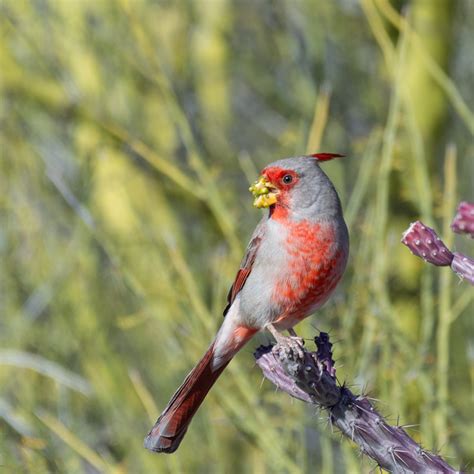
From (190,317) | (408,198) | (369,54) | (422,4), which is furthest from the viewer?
(369,54)

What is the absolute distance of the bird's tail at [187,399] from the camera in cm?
325

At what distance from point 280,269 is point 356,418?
755 mm

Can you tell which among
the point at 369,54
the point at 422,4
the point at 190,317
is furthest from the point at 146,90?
the point at 190,317

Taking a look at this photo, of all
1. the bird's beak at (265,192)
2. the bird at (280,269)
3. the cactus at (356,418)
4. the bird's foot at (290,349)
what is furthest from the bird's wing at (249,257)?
the cactus at (356,418)

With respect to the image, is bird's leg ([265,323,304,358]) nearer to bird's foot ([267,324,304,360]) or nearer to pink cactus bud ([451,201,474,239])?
bird's foot ([267,324,304,360])

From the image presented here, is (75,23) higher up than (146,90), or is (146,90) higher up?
(75,23)

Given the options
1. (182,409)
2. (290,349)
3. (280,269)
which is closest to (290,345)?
(290,349)

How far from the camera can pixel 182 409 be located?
337 cm

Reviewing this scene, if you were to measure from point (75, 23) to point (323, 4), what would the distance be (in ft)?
5.33

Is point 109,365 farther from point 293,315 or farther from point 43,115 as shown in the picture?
point 293,315

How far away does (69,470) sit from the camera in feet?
14.7

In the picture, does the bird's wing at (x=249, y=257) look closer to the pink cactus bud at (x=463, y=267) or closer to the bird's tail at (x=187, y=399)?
the bird's tail at (x=187, y=399)

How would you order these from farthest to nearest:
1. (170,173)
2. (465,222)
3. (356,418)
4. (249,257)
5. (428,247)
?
1. (170,173)
2. (249,257)
3. (356,418)
4. (428,247)
5. (465,222)

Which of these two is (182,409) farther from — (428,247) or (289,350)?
(428,247)
